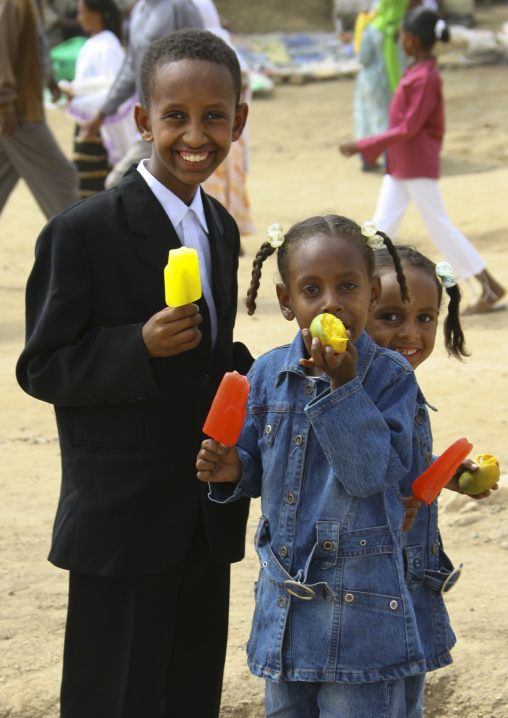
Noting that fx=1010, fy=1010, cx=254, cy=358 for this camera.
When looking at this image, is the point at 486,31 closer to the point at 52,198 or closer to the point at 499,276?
the point at 499,276

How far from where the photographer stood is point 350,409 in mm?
1889

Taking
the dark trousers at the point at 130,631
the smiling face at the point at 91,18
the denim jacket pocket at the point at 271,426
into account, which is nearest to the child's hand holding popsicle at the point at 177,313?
the denim jacket pocket at the point at 271,426

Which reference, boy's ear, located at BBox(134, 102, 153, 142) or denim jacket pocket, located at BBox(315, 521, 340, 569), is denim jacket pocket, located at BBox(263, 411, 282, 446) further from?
boy's ear, located at BBox(134, 102, 153, 142)

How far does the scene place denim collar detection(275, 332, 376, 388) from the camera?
205 centimetres

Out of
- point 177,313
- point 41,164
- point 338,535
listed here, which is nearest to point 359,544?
point 338,535

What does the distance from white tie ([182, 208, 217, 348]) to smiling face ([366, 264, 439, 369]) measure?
17.6 inches

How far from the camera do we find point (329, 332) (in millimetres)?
1823

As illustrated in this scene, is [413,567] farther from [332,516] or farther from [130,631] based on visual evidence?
[130,631]

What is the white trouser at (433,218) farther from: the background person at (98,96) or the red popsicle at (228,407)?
the red popsicle at (228,407)

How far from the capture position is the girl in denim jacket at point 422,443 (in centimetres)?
218

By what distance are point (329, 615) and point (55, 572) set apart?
1.91 meters

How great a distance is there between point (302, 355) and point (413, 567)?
52cm

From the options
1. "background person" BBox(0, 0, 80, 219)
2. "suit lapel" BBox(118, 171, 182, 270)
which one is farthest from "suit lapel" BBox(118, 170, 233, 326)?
"background person" BBox(0, 0, 80, 219)

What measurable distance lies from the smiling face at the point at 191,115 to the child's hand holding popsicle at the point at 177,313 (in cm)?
30
